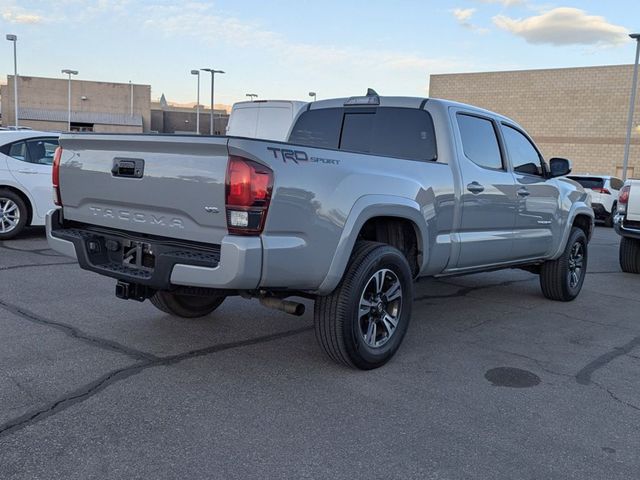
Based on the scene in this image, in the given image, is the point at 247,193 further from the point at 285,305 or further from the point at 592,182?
the point at 592,182

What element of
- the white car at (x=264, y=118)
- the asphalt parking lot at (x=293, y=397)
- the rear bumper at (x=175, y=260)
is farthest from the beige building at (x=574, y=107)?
the rear bumper at (x=175, y=260)

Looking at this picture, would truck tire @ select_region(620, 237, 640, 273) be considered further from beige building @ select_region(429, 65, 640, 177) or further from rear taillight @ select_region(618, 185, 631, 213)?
beige building @ select_region(429, 65, 640, 177)

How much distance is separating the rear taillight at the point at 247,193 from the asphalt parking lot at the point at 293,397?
1.12 m

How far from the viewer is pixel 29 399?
3678 mm

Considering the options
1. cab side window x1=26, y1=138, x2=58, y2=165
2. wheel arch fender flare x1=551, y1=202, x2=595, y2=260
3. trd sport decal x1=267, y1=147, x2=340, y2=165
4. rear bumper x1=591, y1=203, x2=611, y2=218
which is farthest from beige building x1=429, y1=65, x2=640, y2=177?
trd sport decal x1=267, y1=147, x2=340, y2=165

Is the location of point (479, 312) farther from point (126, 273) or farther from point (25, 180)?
point (25, 180)

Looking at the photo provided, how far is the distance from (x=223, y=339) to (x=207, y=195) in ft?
5.89

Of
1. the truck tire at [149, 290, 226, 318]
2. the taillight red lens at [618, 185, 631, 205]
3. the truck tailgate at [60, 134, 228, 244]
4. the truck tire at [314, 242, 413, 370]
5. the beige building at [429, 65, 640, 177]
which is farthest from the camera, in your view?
the beige building at [429, 65, 640, 177]

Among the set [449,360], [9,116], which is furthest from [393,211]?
[9,116]

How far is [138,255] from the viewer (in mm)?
4012

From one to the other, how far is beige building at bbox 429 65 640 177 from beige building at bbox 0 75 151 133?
36.3m

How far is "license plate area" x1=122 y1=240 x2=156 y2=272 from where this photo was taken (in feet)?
13.0

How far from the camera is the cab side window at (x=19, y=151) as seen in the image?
375 inches

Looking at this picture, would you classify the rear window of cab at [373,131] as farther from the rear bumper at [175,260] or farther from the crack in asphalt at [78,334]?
the crack in asphalt at [78,334]
